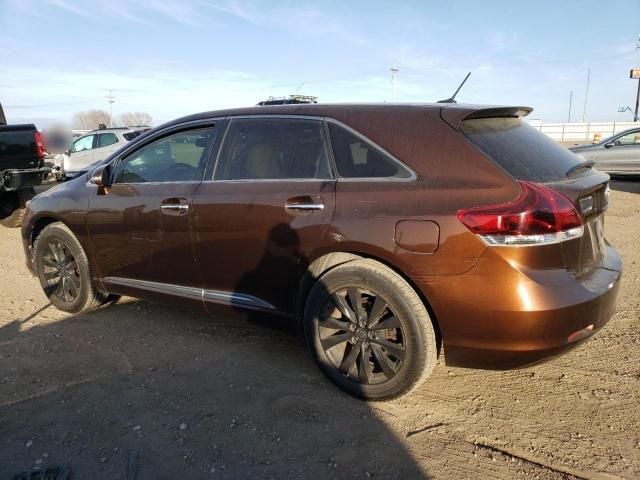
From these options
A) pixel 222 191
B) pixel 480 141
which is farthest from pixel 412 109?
pixel 222 191

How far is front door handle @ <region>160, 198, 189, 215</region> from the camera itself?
11.4ft

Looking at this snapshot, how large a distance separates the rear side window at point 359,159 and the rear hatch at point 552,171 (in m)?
0.42

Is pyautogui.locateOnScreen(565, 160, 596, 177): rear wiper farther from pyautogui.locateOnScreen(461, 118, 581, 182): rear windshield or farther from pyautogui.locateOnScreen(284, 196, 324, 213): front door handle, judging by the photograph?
pyautogui.locateOnScreen(284, 196, 324, 213): front door handle

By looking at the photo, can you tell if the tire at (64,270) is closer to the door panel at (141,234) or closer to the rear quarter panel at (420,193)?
the door panel at (141,234)

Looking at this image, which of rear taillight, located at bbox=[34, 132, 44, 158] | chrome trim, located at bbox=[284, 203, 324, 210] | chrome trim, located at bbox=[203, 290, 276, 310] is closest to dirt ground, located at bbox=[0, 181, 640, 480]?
chrome trim, located at bbox=[203, 290, 276, 310]

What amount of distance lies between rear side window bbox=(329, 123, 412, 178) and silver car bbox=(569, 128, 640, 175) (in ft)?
35.3

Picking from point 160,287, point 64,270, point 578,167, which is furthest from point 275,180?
point 64,270

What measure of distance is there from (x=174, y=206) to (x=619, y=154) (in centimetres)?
1174

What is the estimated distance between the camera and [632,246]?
621cm

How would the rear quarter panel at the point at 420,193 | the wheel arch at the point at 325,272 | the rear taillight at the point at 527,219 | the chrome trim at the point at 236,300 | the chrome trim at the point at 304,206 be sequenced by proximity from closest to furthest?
the rear taillight at the point at 527,219 → the rear quarter panel at the point at 420,193 → the wheel arch at the point at 325,272 → the chrome trim at the point at 304,206 → the chrome trim at the point at 236,300

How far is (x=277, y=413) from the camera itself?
2.86m

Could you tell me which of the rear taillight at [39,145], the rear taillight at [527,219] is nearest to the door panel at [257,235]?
the rear taillight at [527,219]

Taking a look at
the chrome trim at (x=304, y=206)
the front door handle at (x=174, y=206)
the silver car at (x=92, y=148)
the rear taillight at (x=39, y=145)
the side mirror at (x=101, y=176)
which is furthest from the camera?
the silver car at (x=92, y=148)

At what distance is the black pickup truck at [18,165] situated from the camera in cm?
777
